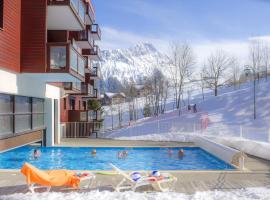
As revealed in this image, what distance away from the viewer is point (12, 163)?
605 inches

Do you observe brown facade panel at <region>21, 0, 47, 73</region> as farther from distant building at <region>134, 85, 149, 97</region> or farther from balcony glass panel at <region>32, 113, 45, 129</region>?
distant building at <region>134, 85, 149, 97</region>

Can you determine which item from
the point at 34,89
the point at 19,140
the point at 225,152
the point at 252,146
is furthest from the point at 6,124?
the point at 252,146

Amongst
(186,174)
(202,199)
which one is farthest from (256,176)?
(202,199)

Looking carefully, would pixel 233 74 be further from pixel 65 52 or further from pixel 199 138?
pixel 65 52

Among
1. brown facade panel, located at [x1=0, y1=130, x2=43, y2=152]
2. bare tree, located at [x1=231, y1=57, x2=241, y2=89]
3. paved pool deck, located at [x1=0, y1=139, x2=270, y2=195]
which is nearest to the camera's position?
paved pool deck, located at [x1=0, y1=139, x2=270, y2=195]

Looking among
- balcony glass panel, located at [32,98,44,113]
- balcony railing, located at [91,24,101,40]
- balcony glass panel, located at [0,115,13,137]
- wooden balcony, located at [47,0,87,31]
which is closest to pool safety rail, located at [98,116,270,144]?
balcony glass panel, located at [32,98,44,113]

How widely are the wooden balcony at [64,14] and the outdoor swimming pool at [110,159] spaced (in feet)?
20.1

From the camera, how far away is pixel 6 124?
13000 millimetres

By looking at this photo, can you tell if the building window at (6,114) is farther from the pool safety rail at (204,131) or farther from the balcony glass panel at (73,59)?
the pool safety rail at (204,131)

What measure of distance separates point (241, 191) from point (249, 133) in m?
11.3

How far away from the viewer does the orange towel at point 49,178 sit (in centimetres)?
773

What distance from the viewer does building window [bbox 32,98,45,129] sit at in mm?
16597

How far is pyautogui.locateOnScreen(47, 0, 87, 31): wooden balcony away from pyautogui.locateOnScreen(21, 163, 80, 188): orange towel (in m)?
7.54

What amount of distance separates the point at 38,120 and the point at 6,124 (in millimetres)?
4612
